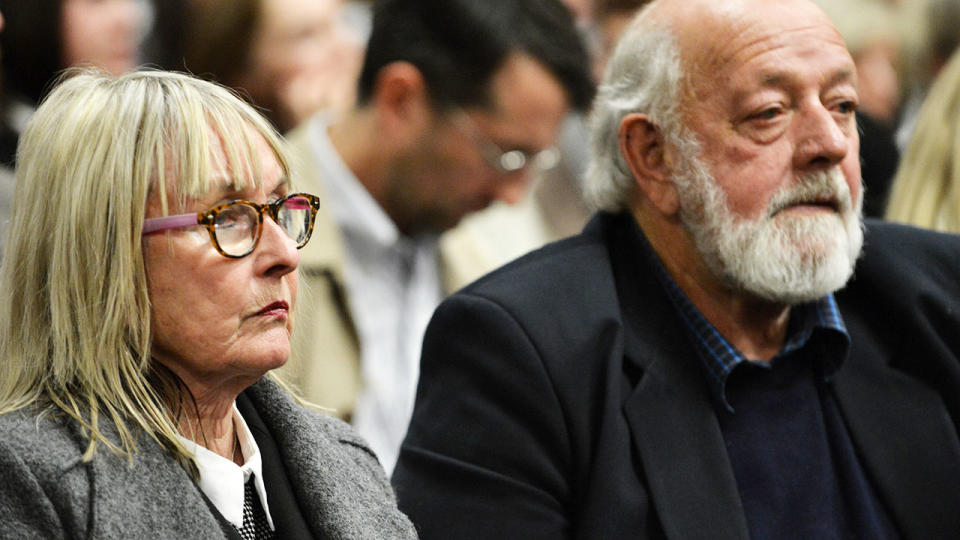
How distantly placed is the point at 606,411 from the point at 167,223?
1.06m

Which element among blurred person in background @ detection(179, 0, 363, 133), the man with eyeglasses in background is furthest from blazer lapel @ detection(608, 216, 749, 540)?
blurred person in background @ detection(179, 0, 363, 133)

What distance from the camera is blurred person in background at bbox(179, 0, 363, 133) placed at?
4254mm

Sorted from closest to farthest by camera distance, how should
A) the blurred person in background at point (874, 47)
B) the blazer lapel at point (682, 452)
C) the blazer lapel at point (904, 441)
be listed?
the blazer lapel at point (682, 452) < the blazer lapel at point (904, 441) < the blurred person in background at point (874, 47)

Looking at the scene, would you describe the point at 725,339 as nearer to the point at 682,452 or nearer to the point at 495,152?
the point at 682,452

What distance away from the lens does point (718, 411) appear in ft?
9.27

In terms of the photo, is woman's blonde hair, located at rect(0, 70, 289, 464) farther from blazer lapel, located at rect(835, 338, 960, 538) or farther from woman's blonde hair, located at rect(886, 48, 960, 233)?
woman's blonde hair, located at rect(886, 48, 960, 233)

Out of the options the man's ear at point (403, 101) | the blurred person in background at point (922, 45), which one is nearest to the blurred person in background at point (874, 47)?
the blurred person in background at point (922, 45)

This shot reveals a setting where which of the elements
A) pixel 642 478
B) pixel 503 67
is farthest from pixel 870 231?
pixel 503 67

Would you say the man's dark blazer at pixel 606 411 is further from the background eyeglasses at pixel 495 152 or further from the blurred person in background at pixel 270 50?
the blurred person in background at pixel 270 50

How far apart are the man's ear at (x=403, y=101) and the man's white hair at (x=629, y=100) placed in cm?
113

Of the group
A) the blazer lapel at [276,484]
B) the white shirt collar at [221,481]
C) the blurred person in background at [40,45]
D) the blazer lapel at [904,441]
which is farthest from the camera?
the blurred person in background at [40,45]

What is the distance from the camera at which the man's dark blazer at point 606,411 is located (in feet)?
8.55

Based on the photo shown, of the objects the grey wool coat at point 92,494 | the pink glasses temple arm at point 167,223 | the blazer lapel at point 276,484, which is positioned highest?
the pink glasses temple arm at point 167,223

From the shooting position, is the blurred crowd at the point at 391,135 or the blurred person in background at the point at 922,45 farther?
the blurred person in background at the point at 922,45
